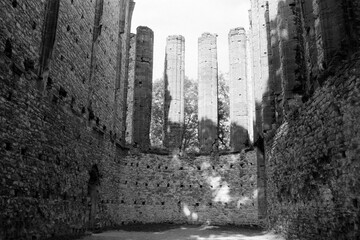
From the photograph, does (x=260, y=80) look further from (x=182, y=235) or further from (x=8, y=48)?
(x=8, y=48)

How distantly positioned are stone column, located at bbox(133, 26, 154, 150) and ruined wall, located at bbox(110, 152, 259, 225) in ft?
4.02

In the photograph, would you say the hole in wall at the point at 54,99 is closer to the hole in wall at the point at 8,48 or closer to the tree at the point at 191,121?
the hole in wall at the point at 8,48

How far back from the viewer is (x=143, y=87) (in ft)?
61.9

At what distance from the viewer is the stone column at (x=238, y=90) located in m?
17.9

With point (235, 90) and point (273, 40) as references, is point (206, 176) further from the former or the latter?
point (273, 40)

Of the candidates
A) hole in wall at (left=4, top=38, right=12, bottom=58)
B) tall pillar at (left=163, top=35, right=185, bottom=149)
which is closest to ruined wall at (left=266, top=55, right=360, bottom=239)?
hole in wall at (left=4, top=38, right=12, bottom=58)

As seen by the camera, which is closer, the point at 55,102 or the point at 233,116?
the point at 55,102

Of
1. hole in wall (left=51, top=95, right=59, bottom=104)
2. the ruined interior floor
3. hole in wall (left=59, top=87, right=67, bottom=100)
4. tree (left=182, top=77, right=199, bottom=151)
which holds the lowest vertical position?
the ruined interior floor

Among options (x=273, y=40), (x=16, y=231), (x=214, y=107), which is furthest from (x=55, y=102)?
(x=214, y=107)

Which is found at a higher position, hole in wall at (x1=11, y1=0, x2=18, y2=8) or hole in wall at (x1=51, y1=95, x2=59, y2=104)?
hole in wall at (x1=11, y1=0, x2=18, y2=8)

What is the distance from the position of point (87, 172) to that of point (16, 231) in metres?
4.76

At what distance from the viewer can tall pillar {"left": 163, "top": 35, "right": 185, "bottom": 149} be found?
18.7 meters

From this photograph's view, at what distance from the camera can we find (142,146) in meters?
17.9

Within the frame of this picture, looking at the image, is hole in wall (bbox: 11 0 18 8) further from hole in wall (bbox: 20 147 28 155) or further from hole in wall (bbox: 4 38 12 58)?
hole in wall (bbox: 20 147 28 155)
